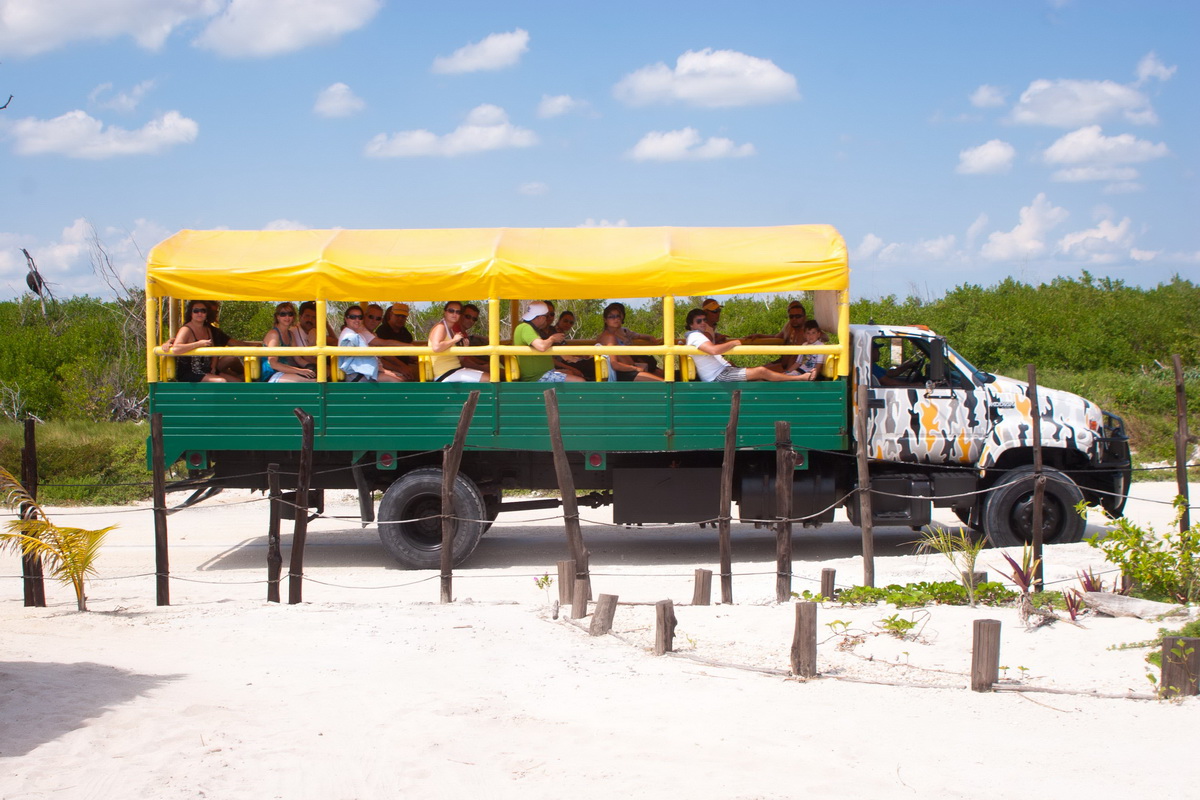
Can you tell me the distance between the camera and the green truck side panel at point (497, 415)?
943 cm

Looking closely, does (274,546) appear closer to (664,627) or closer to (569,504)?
(569,504)

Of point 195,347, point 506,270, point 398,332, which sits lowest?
point 195,347

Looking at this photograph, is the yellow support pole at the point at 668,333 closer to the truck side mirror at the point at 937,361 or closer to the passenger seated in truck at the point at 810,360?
the passenger seated in truck at the point at 810,360

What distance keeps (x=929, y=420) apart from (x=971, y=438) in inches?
16.1

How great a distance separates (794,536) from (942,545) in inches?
143

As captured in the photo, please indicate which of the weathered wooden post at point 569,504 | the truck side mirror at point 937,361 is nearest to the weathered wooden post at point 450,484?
Result: the weathered wooden post at point 569,504

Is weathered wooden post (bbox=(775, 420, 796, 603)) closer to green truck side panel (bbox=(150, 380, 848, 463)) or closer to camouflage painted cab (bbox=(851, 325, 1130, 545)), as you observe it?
green truck side panel (bbox=(150, 380, 848, 463))

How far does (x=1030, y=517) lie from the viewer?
381 inches

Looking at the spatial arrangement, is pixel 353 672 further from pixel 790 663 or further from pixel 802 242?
pixel 802 242

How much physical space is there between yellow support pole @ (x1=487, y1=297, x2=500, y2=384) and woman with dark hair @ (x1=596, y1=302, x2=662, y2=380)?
964mm

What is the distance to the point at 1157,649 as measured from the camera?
6.08 m

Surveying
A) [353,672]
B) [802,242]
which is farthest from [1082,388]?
[353,672]

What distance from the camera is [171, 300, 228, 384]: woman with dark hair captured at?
31.1ft

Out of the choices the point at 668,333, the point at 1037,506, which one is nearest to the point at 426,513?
the point at 668,333
